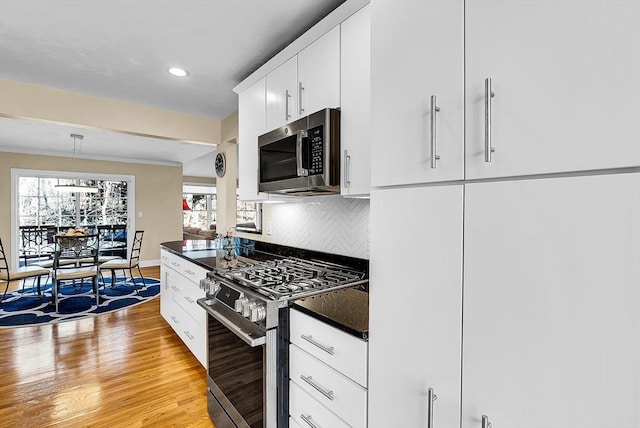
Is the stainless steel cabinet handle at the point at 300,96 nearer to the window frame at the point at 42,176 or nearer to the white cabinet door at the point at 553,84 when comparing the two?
the white cabinet door at the point at 553,84

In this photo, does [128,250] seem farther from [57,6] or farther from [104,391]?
[57,6]

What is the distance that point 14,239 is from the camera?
5.79 meters

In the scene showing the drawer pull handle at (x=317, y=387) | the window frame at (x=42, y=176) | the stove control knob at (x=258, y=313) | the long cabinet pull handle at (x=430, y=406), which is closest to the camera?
the long cabinet pull handle at (x=430, y=406)

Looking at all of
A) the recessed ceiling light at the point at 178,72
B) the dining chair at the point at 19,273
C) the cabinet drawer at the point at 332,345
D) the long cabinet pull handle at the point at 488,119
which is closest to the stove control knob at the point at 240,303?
the cabinet drawer at the point at 332,345

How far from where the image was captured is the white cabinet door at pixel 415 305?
85 cm

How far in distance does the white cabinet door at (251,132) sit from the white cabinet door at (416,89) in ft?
4.41

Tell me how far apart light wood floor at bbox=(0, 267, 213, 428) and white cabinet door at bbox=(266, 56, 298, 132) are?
194cm

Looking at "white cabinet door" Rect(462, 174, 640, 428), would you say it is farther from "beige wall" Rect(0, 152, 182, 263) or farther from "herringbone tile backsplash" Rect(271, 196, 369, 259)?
"beige wall" Rect(0, 152, 182, 263)

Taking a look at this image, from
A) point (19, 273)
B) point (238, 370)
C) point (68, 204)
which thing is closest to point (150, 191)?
point (68, 204)

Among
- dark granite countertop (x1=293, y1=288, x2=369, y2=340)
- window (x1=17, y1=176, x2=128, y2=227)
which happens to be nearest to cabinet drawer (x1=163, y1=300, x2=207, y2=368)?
dark granite countertop (x1=293, y1=288, x2=369, y2=340)

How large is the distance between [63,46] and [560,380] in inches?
123

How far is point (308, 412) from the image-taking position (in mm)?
1339

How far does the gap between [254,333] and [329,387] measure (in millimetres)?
424

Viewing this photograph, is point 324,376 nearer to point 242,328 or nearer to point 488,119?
point 242,328
